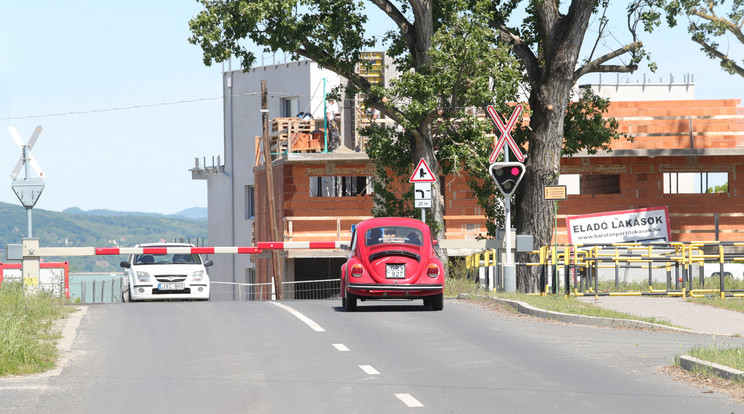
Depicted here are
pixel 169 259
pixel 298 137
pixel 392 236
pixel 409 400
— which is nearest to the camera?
pixel 409 400

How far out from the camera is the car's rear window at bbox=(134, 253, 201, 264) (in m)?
27.9

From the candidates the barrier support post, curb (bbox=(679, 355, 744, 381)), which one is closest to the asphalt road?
curb (bbox=(679, 355, 744, 381))

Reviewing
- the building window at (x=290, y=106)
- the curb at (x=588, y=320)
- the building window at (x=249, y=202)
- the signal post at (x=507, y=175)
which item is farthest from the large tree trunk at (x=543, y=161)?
the building window at (x=249, y=202)

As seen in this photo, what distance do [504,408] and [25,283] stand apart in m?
15.5

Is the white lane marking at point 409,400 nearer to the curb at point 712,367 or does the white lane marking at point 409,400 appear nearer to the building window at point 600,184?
the curb at point 712,367

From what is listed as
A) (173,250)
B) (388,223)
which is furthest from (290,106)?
(388,223)

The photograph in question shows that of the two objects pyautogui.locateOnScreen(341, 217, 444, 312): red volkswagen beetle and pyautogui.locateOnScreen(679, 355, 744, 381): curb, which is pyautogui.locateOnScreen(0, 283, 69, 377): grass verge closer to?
pyautogui.locateOnScreen(341, 217, 444, 312): red volkswagen beetle

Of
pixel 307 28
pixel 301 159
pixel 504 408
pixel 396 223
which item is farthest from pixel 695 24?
pixel 504 408

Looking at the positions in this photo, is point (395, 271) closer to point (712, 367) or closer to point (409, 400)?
point (712, 367)

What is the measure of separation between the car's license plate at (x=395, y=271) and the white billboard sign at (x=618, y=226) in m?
17.5

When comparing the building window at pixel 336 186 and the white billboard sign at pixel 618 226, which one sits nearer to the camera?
the white billboard sign at pixel 618 226

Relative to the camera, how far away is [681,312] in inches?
789

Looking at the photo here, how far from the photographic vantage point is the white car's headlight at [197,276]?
27359 millimetres

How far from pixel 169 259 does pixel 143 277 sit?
1719 millimetres
